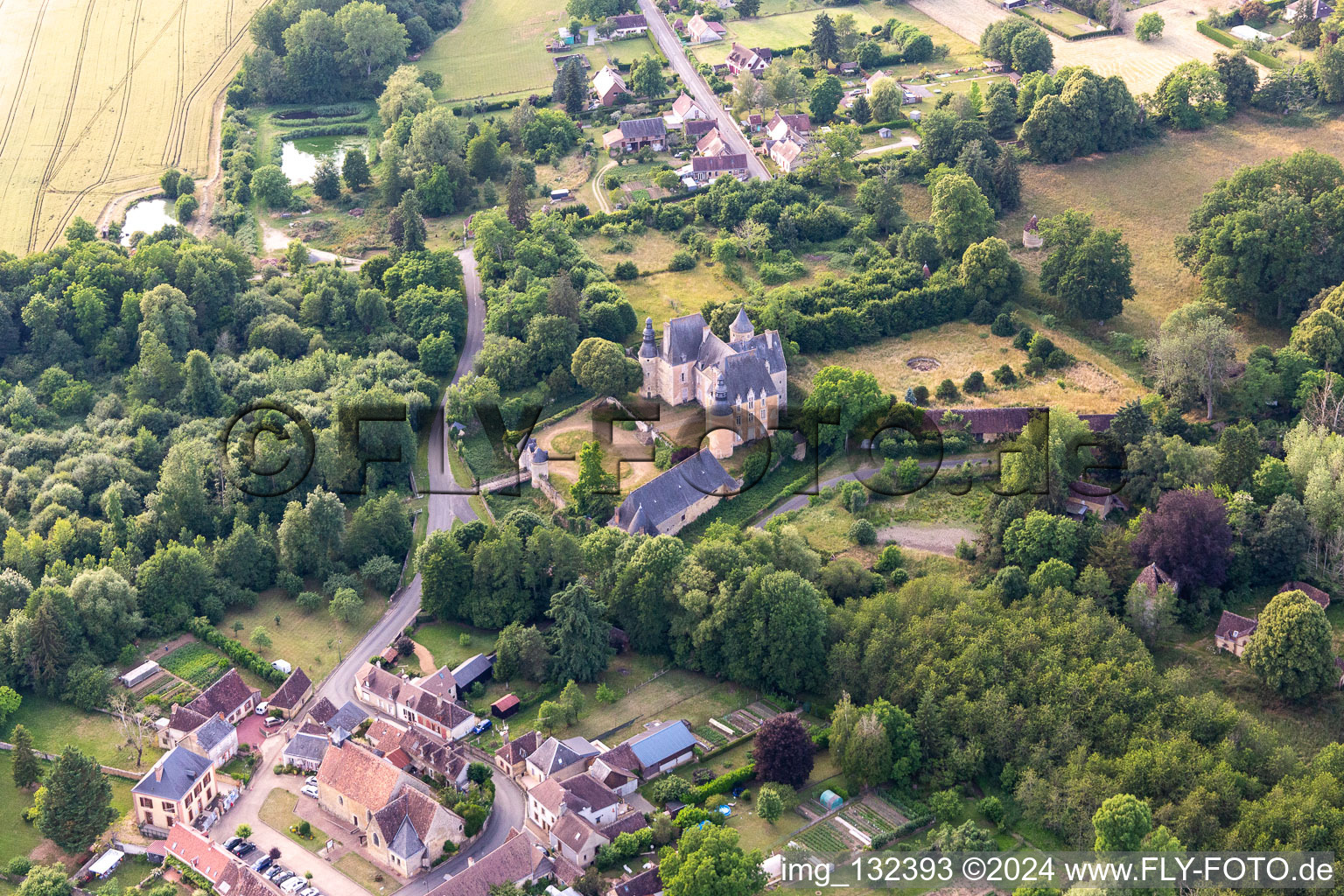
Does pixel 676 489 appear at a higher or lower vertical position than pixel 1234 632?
higher

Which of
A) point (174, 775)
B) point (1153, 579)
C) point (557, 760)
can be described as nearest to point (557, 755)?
point (557, 760)

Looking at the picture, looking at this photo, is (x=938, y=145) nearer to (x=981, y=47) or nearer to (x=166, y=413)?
(x=981, y=47)

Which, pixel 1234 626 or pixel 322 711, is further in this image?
pixel 1234 626

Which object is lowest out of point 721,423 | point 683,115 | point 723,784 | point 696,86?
point 723,784

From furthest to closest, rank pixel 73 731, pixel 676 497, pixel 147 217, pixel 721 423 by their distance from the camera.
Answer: pixel 147 217 → pixel 721 423 → pixel 676 497 → pixel 73 731

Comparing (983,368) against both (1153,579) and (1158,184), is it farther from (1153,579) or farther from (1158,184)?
(1158,184)

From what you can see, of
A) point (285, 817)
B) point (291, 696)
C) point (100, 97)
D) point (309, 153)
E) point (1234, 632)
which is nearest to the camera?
point (285, 817)

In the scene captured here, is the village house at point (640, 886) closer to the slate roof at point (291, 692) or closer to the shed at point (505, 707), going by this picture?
the shed at point (505, 707)
